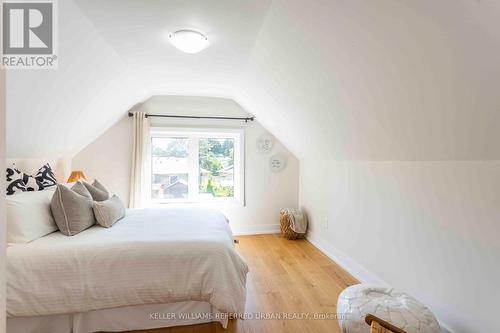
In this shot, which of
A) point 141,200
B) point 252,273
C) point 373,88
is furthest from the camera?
point 141,200

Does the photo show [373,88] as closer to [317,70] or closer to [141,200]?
[317,70]

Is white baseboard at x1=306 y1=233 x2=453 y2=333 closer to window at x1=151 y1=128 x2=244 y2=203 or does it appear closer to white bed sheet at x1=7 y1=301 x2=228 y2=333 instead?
window at x1=151 y1=128 x2=244 y2=203

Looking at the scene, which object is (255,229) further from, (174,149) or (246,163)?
(174,149)

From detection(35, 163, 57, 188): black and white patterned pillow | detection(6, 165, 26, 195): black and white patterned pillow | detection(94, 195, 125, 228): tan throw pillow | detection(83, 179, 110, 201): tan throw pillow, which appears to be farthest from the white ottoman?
detection(35, 163, 57, 188): black and white patterned pillow

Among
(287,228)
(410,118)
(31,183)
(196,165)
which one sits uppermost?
(410,118)

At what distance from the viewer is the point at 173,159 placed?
3.92 metres

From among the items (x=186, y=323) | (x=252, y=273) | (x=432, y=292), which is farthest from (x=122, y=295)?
(x=432, y=292)

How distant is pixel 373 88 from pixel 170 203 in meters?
3.29

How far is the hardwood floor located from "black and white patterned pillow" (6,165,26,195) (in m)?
1.62

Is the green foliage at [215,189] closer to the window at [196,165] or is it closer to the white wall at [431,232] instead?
the window at [196,165]

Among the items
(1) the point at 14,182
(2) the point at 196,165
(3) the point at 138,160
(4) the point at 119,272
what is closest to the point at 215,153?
(2) the point at 196,165

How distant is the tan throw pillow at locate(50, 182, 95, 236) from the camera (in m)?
1.87

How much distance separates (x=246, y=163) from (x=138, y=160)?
164cm

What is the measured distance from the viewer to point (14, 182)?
202 cm
